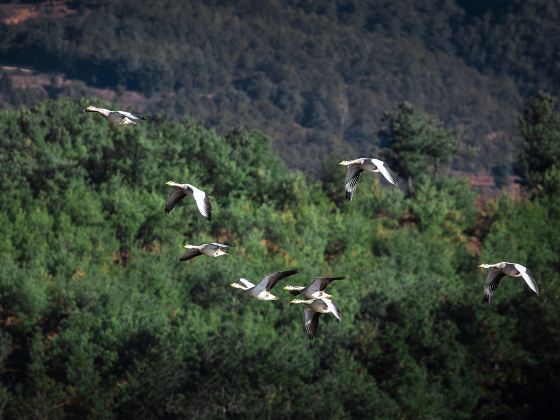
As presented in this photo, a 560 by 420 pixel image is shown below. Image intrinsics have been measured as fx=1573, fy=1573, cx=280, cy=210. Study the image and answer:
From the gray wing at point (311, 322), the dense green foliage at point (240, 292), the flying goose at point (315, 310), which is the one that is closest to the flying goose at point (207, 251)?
the flying goose at point (315, 310)

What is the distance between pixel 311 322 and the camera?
3553cm

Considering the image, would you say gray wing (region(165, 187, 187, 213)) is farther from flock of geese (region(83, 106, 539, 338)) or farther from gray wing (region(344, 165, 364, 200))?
gray wing (region(344, 165, 364, 200))

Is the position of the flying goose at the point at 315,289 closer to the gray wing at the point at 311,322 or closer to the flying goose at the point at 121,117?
the gray wing at the point at 311,322

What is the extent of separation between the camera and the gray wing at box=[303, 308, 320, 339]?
35.1 meters

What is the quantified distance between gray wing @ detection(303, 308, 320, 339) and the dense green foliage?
4129cm

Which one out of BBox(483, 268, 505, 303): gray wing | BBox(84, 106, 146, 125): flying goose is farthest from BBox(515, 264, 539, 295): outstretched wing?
BBox(84, 106, 146, 125): flying goose

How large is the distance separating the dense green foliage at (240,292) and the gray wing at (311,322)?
135 ft

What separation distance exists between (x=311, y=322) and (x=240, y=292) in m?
58.3

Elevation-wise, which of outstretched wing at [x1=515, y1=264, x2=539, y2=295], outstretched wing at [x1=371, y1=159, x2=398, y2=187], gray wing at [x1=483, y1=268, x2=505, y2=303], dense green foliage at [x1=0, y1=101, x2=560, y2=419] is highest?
outstretched wing at [x1=371, y1=159, x2=398, y2=187]

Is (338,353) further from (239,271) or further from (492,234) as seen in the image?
(492,234)

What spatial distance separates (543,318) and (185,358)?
19613mm

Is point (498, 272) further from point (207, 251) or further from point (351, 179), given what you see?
point (207, 251)

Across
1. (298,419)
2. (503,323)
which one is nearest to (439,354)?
(503,323)

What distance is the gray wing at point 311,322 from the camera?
35.1 meters
